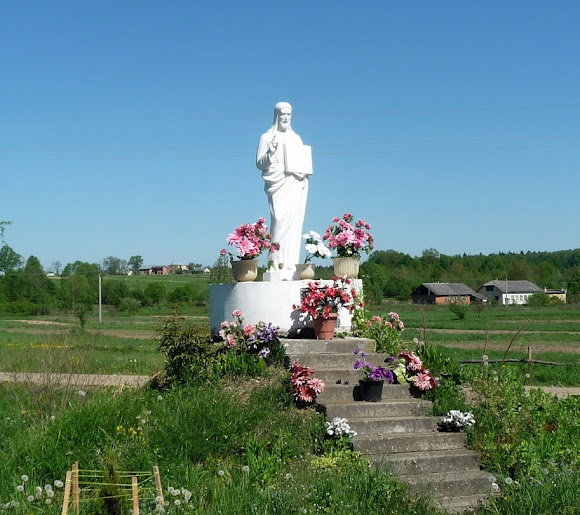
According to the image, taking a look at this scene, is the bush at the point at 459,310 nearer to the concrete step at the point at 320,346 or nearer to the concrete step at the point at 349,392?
the concrete step at the point at 320,346

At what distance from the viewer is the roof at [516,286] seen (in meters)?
82.2

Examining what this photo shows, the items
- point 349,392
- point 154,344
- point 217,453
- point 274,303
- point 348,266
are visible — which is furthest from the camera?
point 154,344

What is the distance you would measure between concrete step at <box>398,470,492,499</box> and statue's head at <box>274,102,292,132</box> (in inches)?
260

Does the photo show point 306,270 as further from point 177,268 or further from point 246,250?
point 177,268

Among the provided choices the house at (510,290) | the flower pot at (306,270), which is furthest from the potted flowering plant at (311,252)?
the house at (510,290)

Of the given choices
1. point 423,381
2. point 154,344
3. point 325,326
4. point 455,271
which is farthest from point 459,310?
point 455,271

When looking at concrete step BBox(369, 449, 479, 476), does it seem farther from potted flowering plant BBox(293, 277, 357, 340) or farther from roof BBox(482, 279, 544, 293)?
roof BBox(482, 279, 544, 293)

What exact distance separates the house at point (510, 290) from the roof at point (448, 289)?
4.82 m

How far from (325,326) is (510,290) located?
7641cm

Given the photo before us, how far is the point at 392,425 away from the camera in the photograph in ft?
27.7

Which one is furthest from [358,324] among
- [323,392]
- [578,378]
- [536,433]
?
[578,378]

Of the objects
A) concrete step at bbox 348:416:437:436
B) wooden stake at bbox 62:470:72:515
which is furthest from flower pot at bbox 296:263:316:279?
wooden stake at bbox 62:470:72:515

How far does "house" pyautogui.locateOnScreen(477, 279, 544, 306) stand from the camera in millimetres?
81625

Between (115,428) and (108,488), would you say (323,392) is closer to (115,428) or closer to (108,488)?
(115,428)
